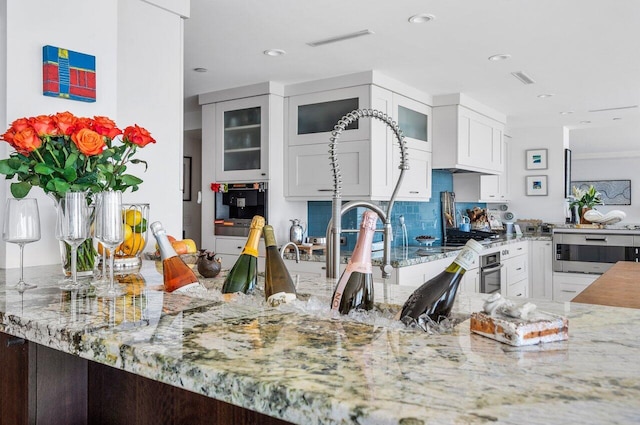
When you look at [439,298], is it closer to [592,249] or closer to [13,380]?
[13,380]

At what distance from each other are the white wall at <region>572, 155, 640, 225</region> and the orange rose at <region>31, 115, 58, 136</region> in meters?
11.1

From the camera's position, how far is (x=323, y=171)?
4105mm

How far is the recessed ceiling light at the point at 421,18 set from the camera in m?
2.71

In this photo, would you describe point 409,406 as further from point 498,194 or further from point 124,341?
point 498,194

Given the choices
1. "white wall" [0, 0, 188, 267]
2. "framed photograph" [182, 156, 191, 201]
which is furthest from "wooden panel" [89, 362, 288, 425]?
"framed photograph" [182, 156, 191, 201]

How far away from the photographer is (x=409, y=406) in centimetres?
53

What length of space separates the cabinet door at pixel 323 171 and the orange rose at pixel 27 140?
8.95ft

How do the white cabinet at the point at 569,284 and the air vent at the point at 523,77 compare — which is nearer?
the air vent at the point at 523,77

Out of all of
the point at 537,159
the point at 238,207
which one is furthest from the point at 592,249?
the point at 238,207

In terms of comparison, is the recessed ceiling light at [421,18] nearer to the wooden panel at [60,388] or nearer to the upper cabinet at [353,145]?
the upper cabinet at [353,145]

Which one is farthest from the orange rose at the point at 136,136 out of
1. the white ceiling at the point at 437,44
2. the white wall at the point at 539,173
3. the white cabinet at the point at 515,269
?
the white wall at the point at 539,173

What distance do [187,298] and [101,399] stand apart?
0.92 feet

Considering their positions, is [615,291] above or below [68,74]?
below

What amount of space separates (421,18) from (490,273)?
2641mm
